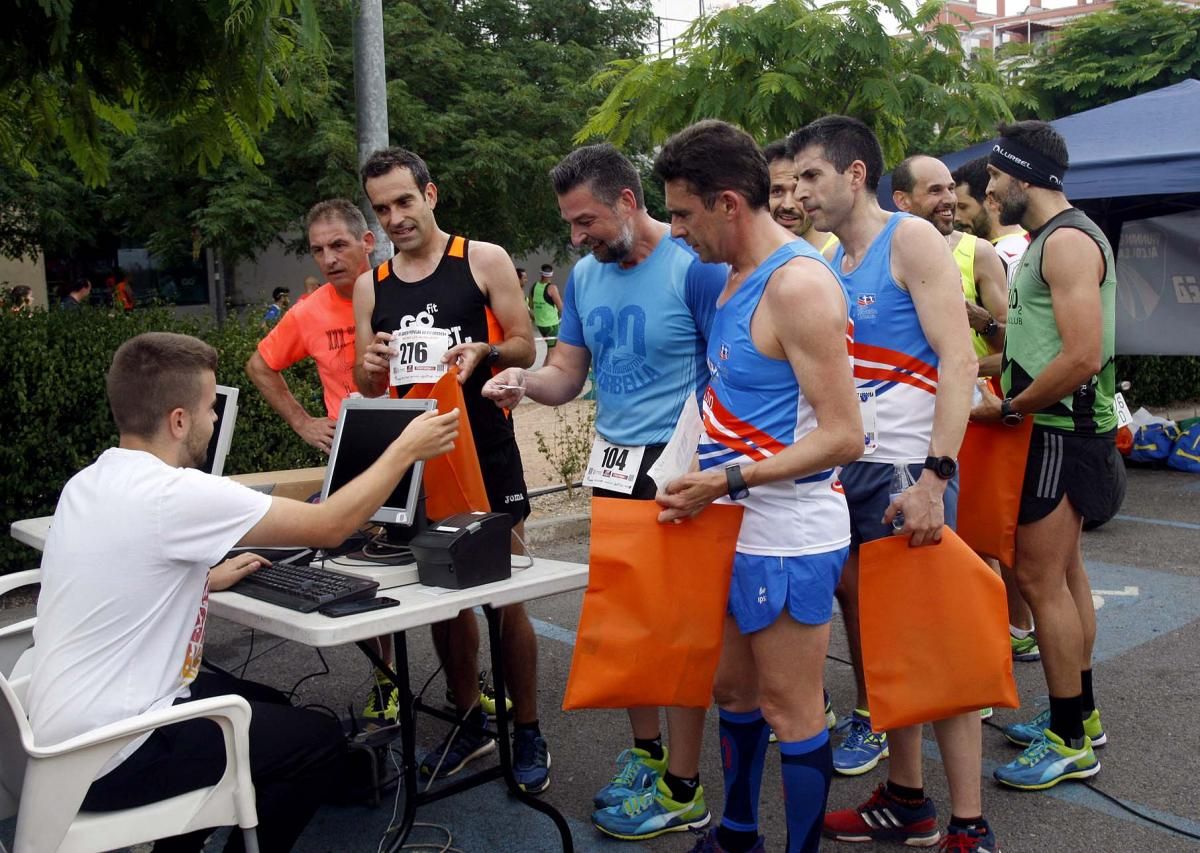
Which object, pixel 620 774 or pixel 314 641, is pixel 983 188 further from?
pixel 314 641

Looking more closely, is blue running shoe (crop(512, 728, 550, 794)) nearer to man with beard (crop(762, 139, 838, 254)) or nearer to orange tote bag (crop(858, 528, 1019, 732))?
→ orange tote bag (crop(858, 528, 1019, 732))

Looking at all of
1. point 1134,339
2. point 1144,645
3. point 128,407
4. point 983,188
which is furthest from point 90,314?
point 1134,339

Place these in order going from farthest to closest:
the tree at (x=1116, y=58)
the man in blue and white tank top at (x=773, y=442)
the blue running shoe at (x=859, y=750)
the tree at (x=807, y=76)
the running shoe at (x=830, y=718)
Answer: the tree at (x=1116, y=58) → the tree at (x=807, y=76) → the running shoe at (x=830, y=718) → the blue running shoe at (x=859, y=750) → the man in blue and white tank top at (x=773, y=442)

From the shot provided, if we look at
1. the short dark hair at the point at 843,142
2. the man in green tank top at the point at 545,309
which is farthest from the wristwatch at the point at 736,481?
the man in green tank top at the point at 545,309

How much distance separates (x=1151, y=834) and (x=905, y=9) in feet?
22.5

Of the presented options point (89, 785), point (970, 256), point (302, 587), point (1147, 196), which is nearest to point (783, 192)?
point (970, 256)

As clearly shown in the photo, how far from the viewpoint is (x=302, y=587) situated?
2.93m

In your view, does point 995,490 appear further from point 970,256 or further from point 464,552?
point 464,552

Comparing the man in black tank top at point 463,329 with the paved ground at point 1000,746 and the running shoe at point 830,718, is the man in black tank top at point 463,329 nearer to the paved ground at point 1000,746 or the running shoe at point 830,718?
the paved ground at point 1000,746

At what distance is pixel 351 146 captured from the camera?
1473cm

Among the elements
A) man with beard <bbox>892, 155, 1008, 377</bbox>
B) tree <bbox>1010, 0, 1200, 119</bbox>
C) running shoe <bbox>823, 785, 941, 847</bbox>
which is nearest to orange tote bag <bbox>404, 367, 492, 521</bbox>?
running shoe <bbox>823, 785, 941, 847</bbox>

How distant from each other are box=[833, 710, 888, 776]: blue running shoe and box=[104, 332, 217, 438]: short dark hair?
7.87 feet

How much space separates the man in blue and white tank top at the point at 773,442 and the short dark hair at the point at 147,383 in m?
1.15

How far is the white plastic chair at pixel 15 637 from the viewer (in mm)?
3039
